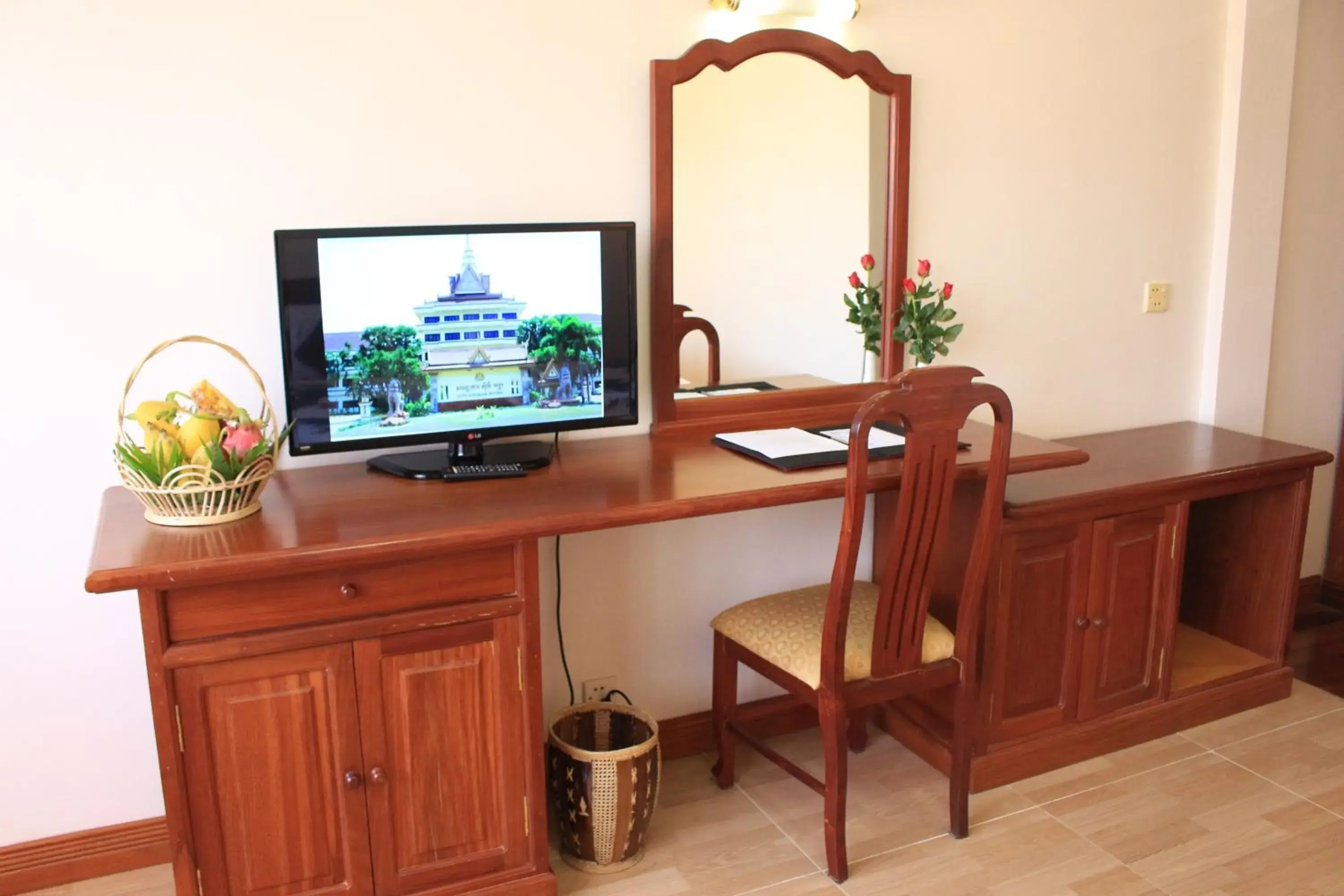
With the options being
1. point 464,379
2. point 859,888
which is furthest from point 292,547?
point 859,888

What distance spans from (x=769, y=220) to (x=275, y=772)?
161 centimetres

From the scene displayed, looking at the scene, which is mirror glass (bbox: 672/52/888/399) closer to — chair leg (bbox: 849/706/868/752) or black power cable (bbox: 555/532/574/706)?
black power cable (bbox: 555/532/574/706)

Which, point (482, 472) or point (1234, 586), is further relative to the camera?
point (1234, 586)

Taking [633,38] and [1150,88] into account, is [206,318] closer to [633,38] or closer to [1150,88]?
[633,38]

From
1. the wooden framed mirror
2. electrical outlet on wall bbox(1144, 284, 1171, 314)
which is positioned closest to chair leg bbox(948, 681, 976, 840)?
the wooden framed mirror

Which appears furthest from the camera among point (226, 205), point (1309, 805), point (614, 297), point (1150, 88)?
point (1150, 88)

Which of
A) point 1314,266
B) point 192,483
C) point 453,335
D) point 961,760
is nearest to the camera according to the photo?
point 192,483

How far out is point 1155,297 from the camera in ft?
10.7

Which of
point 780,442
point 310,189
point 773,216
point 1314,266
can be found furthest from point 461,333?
point 1314,266

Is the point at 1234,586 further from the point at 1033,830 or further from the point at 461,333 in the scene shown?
the point at 461,333

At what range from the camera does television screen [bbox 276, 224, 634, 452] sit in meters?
2.17

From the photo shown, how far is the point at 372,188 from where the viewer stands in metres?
2.31

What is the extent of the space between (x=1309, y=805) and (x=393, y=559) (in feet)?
7.09

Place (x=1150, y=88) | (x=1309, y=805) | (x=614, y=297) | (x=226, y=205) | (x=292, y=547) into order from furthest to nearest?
(x=1150, y=88), (x=1309, y=805), (x=614, y=297), (x=226, y=205), (x=292, y=547)
